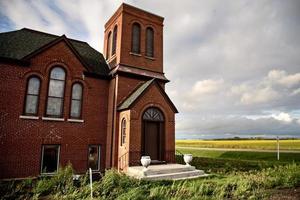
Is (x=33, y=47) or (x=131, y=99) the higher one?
(x=33, y=47)

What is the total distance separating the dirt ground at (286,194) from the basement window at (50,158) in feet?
37.9

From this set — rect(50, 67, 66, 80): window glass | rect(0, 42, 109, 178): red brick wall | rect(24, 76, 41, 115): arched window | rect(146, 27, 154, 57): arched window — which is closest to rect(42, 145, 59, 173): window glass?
rect(0, 42, 109, 178): red brick wall

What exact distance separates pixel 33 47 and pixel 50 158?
7144mm

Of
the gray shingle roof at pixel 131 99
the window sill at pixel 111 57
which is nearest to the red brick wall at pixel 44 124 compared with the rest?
the gray shingle roof at pixel 131 99

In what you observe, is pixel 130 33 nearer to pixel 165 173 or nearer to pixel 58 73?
pixel 58 73

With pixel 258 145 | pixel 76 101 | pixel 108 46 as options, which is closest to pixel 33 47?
pixel 76 101

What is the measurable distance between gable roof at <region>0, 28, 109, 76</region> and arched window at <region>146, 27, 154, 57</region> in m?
3.55

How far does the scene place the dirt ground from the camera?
28.1 ft

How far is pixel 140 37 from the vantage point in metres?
18.0

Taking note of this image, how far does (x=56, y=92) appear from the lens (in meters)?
14.5

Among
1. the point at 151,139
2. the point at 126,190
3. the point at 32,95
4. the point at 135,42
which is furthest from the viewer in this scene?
the point at 135,42

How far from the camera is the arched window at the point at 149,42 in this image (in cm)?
1839

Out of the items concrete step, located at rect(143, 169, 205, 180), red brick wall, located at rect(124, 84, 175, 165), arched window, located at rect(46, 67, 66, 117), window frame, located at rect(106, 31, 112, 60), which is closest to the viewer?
concrete step, located at rect(143, 169, 205, 180)

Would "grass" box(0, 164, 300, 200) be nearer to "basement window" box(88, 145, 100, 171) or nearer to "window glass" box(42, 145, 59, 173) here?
"window glass" box(42, 145, 59, 173)
